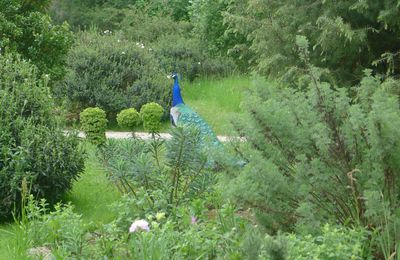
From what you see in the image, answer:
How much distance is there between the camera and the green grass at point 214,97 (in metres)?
12.8

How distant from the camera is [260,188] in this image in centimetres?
462

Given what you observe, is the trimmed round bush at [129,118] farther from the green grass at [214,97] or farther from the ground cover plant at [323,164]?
the green grass at [214,97]

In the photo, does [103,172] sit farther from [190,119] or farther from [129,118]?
[190,119]

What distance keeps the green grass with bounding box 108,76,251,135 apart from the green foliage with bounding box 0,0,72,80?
6.03 ft

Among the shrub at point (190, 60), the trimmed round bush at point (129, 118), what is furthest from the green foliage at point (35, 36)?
the shrub at point (190, 60)

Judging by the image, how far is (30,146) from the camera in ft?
20.0

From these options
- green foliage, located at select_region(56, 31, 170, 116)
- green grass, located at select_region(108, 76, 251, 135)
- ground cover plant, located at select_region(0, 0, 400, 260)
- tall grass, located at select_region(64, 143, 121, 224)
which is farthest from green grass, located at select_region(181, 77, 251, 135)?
tall grass, located at select_region(64, 143, 121, 224)

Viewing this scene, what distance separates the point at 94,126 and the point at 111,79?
22.9 ft

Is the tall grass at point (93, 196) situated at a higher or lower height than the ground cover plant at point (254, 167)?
lower

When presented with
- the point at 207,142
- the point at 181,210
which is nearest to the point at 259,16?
the point at 207,142

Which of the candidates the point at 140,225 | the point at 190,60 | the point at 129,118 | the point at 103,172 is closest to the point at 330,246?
the point at 140,225

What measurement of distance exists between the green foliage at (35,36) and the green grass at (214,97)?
1.84 metres

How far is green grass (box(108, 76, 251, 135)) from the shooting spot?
1275 centimetres

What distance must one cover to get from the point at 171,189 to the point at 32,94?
72.2 inches
